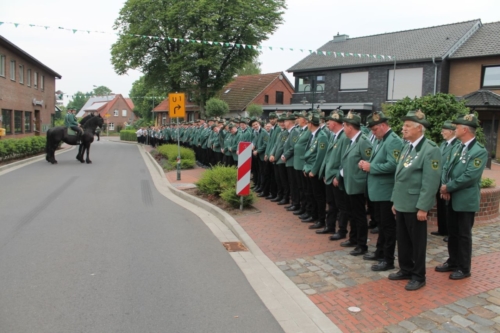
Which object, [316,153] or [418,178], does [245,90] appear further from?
[418,178]

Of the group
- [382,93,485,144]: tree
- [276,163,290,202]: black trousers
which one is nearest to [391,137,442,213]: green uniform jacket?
[382,93,485,144]: tree

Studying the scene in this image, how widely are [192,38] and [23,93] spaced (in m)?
13.1

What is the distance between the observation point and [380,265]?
18.4 feet

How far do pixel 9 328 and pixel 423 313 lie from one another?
149 inches

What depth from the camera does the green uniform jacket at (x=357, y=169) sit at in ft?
20.4

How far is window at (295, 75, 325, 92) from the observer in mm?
33731

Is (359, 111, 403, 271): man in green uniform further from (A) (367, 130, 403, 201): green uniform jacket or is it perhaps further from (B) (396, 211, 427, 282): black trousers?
(B) (396, 211, 427, 282): black trousers

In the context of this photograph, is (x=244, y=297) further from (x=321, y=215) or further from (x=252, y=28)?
(x=252, y=28)

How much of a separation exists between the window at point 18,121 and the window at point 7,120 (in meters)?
1.12

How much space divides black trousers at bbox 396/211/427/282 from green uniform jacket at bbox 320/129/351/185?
1785 mm

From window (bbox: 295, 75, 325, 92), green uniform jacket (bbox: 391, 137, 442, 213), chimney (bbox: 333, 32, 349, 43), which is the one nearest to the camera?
green uniform jacket (bbox: 391, 137, 442, 213)

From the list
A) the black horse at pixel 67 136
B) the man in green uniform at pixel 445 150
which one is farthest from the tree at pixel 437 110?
the black horse at pixel 67 136

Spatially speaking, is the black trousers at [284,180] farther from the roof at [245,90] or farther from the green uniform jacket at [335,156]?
the roof at [245,90]

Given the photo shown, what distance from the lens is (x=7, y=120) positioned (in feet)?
93.0
